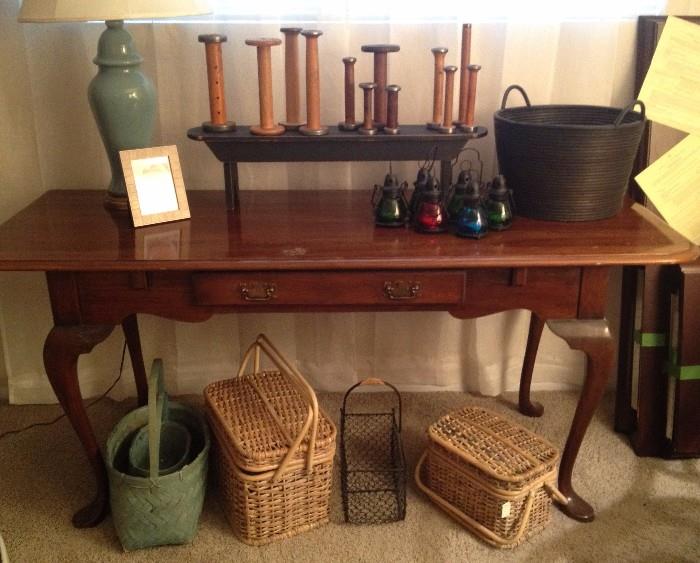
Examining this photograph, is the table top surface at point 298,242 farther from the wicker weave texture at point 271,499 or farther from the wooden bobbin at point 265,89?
the wicker weave texture at point 271,499

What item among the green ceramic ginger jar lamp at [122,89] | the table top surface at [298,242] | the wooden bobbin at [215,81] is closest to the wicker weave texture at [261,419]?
the table top surface at [298,242]

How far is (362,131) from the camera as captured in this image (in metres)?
1.62

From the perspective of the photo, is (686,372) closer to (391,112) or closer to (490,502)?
(490,502)

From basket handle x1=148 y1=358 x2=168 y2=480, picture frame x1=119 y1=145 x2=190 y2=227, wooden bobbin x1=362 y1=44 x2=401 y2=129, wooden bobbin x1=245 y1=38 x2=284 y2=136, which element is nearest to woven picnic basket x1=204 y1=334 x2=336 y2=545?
basket handle x1=148 y1=358 x2=168 y2=480

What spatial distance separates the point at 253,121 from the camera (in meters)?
1.87

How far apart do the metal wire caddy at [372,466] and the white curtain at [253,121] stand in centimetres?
18

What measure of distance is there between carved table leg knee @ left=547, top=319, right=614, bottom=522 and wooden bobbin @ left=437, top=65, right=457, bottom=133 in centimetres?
49

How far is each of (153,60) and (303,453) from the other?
1.02 meters

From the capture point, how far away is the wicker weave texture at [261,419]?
154 cm

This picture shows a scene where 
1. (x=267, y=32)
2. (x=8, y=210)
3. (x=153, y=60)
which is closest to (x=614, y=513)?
(x=267, y=32)

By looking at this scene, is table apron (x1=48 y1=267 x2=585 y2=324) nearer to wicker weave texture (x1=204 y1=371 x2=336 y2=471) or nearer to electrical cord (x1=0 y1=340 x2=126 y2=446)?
wicker weave texture (x1=204 y1=371 x2=336 y2=471)

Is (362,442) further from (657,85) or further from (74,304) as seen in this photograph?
(657,85)

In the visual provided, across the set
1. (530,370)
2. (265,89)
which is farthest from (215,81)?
(530,370)

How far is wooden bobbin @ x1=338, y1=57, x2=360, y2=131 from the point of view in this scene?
164 cm
